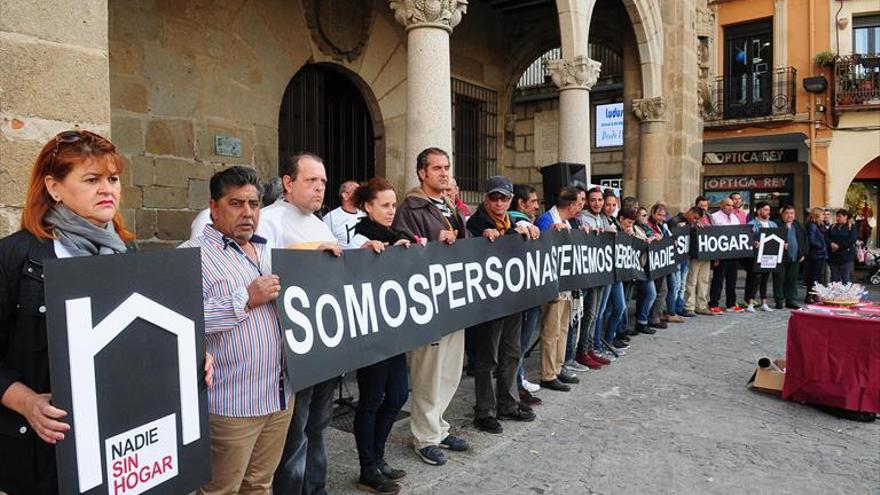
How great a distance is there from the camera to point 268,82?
8039 millimetres

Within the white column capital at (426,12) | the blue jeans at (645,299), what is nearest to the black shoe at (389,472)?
the white column capital at (426,12)

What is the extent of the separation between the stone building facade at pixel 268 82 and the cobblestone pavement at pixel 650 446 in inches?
100

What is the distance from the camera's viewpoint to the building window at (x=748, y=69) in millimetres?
21422

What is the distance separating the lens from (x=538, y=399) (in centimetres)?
521

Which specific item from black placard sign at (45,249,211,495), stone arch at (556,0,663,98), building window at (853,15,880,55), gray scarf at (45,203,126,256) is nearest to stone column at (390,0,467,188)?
stone arch at (556,0,663,98)

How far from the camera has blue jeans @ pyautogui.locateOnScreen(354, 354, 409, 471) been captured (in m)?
3.51

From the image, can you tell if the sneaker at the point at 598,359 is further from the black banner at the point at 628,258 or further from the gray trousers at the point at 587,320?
the black banner at the point at 628,258

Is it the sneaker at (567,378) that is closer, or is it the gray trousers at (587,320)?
the sneaker at (567,378)

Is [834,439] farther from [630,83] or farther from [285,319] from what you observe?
[630,83]

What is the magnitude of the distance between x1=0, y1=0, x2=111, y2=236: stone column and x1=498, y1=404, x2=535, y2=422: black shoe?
331 cm

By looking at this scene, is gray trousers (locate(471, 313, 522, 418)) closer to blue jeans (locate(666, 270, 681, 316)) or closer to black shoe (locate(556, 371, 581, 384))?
black shoe (locate(556, 371, 581, 384))

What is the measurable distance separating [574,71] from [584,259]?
3.95 metres

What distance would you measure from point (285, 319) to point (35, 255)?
1.06m

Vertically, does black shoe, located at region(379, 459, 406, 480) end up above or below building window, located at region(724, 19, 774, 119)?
below
